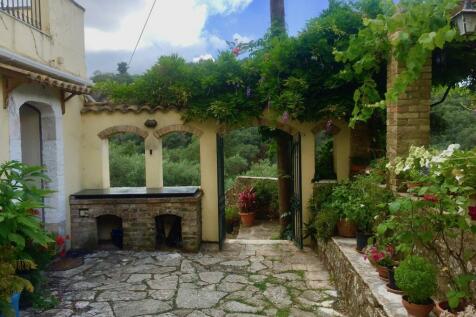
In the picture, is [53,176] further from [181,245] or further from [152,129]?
[181,245]

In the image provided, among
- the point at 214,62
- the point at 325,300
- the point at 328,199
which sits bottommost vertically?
the point at 325,300

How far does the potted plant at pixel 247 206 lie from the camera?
10974 millimetres

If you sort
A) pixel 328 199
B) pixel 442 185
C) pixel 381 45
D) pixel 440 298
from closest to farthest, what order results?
1. pixel 442 185
2. pixel 381 45
3. pixel 440 298
4. pixel 328 199

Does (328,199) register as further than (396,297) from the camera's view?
Yes

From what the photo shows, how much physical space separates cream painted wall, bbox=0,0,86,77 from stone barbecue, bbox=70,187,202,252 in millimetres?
2689

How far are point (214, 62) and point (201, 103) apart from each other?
879mm

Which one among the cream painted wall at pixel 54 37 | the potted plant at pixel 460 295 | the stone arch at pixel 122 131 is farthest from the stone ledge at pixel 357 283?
the cream painted wall at pixel 54 37

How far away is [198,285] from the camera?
236 inches

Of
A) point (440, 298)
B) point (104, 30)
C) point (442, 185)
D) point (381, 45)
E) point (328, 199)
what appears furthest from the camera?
point (104, 30)

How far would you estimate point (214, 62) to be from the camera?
7895 mm

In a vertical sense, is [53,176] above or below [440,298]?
above

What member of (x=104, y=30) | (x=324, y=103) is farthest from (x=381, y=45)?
(x=104, y=30)

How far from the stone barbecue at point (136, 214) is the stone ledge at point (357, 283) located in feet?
8.71

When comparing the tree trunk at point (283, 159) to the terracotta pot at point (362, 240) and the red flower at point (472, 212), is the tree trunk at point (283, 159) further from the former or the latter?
the red flower at point (472, 212)
